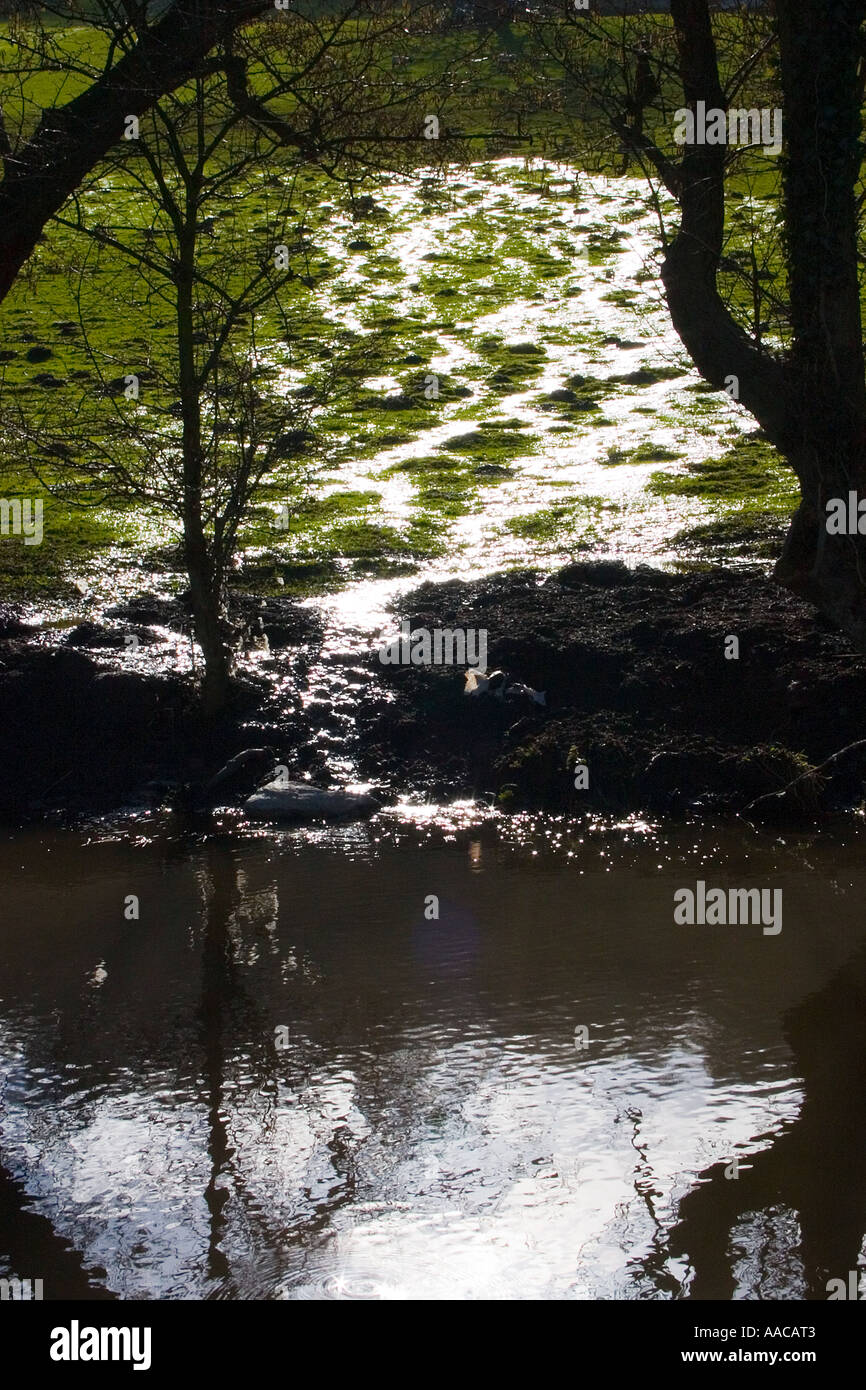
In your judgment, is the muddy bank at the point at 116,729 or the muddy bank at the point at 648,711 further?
the muddy bank at the point at 116,729

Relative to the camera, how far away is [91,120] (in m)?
6.15

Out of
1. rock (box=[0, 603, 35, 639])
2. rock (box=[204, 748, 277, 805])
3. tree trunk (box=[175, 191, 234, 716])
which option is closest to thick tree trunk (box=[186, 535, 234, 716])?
tree trunk (box=[175, 191, 234, 716])

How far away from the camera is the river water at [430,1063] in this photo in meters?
4.80

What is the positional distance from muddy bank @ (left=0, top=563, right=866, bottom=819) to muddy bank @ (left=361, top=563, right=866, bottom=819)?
A: 1 cm

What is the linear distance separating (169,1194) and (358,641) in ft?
19.8

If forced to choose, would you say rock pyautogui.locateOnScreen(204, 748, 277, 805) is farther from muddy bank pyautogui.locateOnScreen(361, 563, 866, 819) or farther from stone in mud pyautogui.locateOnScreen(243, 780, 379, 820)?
muddy bank pyautogui.locateOnScreen(361, 563, 866, 819)

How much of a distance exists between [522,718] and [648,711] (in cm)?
85

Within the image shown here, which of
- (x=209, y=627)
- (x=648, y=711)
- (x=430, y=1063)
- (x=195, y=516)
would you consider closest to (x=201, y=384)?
(x=195, y=516)

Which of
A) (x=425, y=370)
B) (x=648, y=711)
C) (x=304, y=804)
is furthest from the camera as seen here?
(x=425, y=370)

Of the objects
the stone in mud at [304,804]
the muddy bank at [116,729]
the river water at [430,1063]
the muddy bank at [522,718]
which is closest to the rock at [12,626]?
the muddy bank at [522,718]

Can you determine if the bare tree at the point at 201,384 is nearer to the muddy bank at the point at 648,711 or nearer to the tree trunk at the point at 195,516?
the tree trunk at the point at 195,516

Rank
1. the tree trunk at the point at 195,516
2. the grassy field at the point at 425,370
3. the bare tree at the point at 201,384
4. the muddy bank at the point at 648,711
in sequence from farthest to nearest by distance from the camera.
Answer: the muddy bank at the point at 648,711
the tree trunk at the point at 195,516
the bare tree at the point at 201,384
the grassy field at the point at 425,370

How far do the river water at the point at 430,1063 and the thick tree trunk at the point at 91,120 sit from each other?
134 inches

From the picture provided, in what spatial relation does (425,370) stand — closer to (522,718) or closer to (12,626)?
(12,626)
